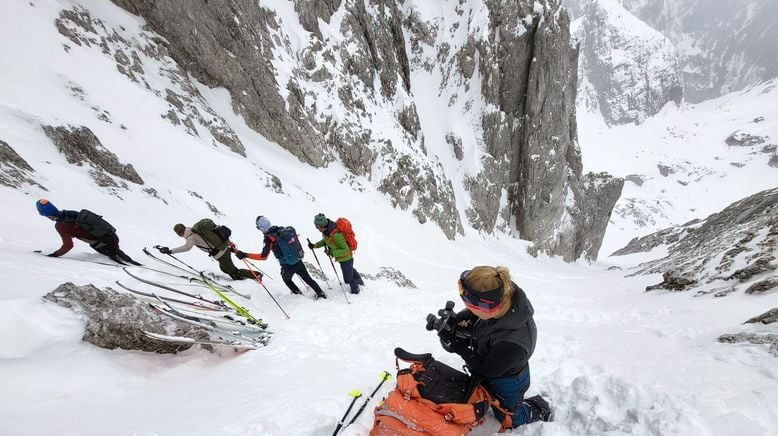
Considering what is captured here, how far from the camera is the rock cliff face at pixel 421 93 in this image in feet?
82.8

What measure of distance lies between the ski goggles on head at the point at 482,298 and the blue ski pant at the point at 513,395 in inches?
31.4

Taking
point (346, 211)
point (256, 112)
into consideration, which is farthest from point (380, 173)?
point (256, 112)

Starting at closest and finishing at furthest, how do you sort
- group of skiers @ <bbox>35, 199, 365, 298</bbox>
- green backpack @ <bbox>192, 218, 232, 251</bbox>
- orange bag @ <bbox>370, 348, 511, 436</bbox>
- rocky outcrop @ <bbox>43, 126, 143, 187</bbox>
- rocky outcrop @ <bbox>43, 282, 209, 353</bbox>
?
1. orange bag @ <bbox>370, 348, 511, 436</bbox>
2. rocky outcrop @ <bbox>43, 282, 209, 353</bbox>
3. group of skiers @ <bbox>35, 199, 365, 298</bbox>
4. green backpack @ <bbox>192, 218, 232, 251</bbox>
5. rocky outcrop @ <bbox>43, 126, 143, 187</bbox>

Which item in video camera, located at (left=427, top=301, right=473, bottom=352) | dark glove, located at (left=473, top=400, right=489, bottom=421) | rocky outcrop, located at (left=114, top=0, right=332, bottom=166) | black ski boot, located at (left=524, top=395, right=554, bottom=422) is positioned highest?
rocky outcrop, located at (left=114, top=0, right=332, bottom=166)

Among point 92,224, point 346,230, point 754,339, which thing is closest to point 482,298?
point 754,339

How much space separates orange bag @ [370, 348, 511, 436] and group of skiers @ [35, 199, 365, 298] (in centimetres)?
508

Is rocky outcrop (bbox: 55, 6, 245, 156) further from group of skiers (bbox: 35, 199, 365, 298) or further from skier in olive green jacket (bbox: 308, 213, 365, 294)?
skier in olive green jacket (bbox: 308, 213, 365, 294)

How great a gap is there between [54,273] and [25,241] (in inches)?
94.0

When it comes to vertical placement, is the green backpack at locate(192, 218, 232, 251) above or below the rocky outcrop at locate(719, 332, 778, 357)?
below

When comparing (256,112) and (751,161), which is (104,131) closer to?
(256,112)

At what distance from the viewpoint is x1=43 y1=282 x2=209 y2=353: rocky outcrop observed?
13.3ft

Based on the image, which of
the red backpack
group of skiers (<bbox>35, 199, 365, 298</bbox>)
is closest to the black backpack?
group of skiers (<bbox>35, 199, 365, 298</bbox>)

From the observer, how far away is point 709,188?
7421 inches

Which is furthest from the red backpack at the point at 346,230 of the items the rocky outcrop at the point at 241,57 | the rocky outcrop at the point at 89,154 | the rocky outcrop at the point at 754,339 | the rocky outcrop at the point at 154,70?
the rocky outcrop at the point at 241,57
